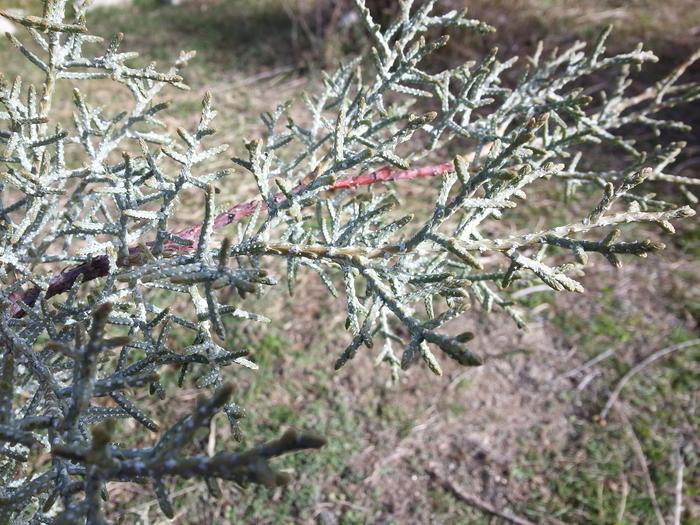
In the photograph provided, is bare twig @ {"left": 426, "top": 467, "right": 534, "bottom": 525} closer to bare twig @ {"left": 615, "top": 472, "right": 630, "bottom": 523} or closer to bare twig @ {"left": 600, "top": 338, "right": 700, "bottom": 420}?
bare twig @ {"left": 615, "top": 472, "right": 630, "bottom": 523}

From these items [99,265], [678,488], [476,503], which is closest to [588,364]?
[678,488]

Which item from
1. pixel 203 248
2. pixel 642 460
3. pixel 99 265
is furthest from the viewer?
pixel 642 460

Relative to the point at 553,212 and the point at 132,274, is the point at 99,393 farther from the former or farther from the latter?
the point at 553,212

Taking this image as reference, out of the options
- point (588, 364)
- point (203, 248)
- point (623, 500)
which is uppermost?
point (588, 364)

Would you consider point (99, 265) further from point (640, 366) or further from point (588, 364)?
point (640, 366)

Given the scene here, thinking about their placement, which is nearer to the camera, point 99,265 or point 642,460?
point 99,265

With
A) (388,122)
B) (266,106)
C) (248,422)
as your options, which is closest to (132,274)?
(388,122)
